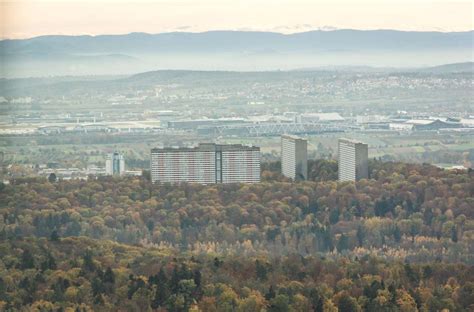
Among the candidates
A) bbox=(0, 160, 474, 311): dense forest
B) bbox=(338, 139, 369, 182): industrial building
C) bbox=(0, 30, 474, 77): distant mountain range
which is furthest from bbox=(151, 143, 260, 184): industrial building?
bbox=(0, 30, 474, 77): distant mountain range

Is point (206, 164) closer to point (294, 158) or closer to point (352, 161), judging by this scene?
point (294, 158)

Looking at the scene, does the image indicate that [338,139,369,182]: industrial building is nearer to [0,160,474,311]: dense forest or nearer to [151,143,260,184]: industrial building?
[0,160,474,311]: dense forest

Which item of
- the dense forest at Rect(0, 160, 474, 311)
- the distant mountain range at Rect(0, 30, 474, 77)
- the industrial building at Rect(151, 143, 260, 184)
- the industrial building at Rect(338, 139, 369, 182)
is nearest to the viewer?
the dense forest at Rect(0, 160, 474, 311)

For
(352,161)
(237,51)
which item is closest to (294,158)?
(352,161)

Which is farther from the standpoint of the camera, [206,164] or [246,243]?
[206,164]

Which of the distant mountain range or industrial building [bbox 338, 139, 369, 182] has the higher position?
the distant mountain range

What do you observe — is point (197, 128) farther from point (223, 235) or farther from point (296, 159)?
point (223, 235)

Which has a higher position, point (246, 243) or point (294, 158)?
point (294, 158)
